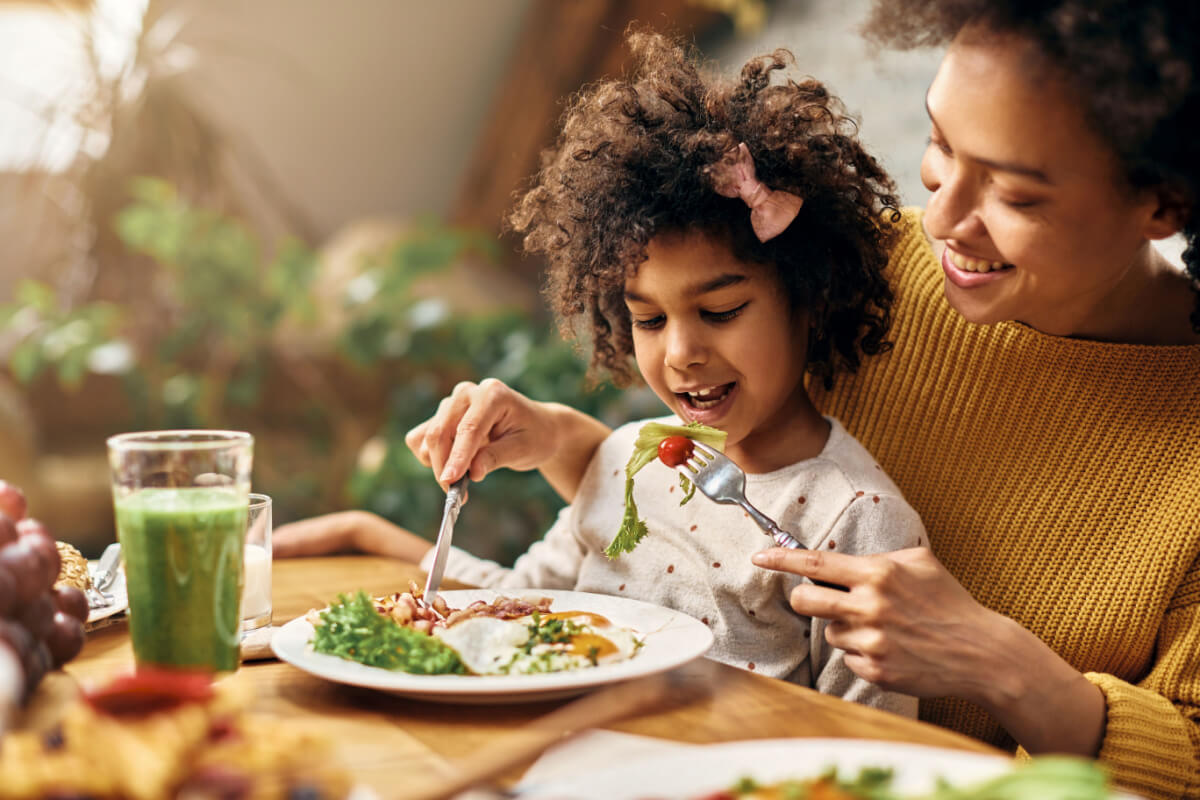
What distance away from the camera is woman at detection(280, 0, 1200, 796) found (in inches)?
43.2

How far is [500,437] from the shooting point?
1.62 meters

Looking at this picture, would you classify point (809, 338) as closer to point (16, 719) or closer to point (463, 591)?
point (463, 591)

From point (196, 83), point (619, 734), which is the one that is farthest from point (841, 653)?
point (196, 83)

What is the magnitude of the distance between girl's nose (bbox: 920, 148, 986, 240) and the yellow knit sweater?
0.35 meters

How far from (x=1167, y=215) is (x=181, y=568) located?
1092 millimetres

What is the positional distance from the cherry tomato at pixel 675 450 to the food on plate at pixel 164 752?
71cm

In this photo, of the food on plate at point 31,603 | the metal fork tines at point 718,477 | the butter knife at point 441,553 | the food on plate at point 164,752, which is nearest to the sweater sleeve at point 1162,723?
the metal fork tines at point 718,477

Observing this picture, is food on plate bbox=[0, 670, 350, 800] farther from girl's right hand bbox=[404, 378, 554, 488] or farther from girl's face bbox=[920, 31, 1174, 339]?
girl's face bbox=[920, 31, 1174, 339]

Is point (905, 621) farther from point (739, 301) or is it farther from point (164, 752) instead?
point (164, 752)

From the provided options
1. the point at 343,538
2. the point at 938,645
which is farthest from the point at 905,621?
the point at 343,538

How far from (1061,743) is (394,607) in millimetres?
776

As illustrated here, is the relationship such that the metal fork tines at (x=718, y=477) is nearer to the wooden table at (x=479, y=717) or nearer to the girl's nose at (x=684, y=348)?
the girl's nose at (x=684, y=348)

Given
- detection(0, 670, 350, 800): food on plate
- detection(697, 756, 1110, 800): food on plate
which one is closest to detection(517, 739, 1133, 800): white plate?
detection(697, 756, 1110, 800): food on plate

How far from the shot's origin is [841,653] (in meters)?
1.30
